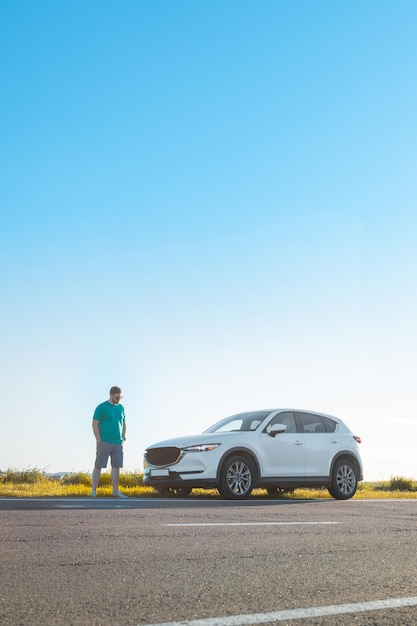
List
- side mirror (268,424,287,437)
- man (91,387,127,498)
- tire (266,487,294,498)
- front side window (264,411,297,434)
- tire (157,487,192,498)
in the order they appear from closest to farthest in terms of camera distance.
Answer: man (91,387,127,498) < side mirror (268,424,287,437) < tire (157,487,192,498) < front side window (264,411,297,434) < tire (266,487,294,498)

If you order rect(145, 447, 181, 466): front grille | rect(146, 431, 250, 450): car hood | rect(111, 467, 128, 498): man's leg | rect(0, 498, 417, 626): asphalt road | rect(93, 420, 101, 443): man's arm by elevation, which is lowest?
rect(0, 498, 417, 626): asphalt road

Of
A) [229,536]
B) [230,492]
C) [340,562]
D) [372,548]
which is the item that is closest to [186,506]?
[230,492]

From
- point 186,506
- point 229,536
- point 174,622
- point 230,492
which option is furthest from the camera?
point 230,492

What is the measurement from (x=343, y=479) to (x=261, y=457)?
212cm

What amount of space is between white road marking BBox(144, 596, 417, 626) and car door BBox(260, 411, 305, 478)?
33.4 feet

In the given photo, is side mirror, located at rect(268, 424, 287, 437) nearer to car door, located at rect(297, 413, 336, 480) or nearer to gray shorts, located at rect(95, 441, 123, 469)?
car door, located at rect(297, 413, 336, 480)

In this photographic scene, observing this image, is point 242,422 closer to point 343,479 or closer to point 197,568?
point 343,479

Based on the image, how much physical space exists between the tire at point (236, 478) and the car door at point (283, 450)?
1.08 feet

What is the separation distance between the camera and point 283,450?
14766mm

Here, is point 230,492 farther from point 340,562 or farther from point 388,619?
point 388,619

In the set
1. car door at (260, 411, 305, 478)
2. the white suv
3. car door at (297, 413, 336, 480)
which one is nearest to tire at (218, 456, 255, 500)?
the white suv

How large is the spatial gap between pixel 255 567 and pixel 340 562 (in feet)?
A: 2.35

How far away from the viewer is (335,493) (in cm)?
1547

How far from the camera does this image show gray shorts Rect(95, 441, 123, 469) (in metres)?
14.4
